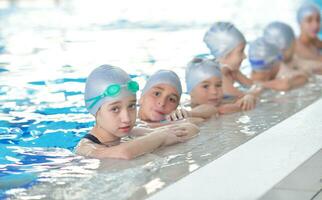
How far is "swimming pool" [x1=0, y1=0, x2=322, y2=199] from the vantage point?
4.86m

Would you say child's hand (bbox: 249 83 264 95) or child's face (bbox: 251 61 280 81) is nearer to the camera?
child's hand (bbox: 249 83 264 95)

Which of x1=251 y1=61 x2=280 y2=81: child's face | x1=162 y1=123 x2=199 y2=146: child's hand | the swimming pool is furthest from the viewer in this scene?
x1=251 y1=61 x2=280 y2=81: child's face

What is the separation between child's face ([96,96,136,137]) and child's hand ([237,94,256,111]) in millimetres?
2265

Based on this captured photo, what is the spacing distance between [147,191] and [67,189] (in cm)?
49

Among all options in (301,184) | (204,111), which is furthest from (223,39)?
(301,184)

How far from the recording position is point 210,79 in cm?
725

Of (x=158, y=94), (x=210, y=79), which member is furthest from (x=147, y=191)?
(x=210, y=79)

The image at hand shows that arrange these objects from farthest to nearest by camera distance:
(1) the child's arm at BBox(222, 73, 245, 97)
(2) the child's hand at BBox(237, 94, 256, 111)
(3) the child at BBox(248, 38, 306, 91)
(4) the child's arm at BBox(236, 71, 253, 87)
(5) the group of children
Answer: (3) the child at BBox(248, 38, 306, 91) → (4) the child's arm at BBox(236, 71, 253, 87) → (1) the child's arm at BBox(222, 73, 245, 97) → (2) the child's hand at BBox(237, 94, 256, 111) → (5) the group of children

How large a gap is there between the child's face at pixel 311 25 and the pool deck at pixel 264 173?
17.1 feet

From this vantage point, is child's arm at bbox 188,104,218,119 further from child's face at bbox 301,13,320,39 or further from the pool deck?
child's face at bbox 301,13,320,39

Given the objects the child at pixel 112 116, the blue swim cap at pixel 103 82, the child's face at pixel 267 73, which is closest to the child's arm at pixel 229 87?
the child's face at pixel 267 73

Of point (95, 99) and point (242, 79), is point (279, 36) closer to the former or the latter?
point (242, 79)

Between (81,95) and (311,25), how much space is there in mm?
4074

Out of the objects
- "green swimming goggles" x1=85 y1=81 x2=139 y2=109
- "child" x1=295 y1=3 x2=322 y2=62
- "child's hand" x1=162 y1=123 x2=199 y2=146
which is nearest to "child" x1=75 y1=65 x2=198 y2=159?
"green swimming goggles" x1=85 y1=81 x2=139 y2=109
